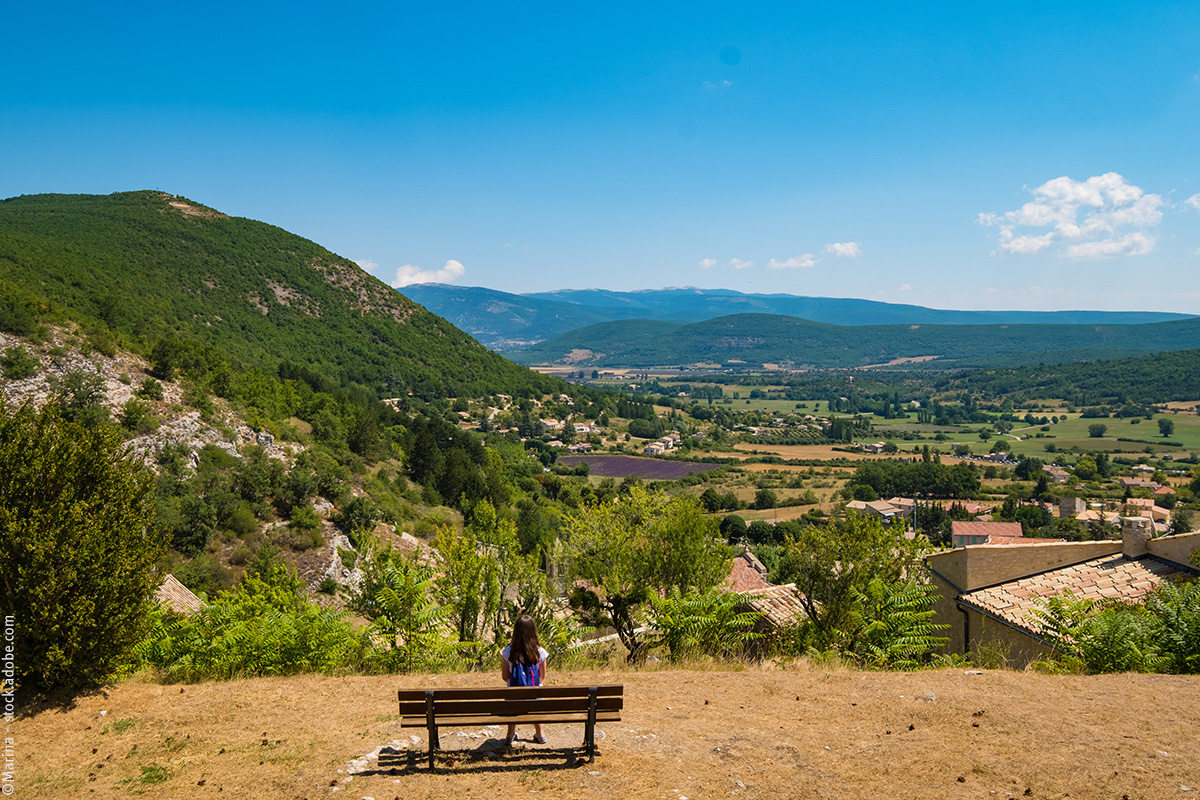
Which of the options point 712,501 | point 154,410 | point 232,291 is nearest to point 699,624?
point 154,410

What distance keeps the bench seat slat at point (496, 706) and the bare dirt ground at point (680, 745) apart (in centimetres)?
57

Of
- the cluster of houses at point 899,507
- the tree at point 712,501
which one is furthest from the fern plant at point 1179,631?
the tree at point 712,501

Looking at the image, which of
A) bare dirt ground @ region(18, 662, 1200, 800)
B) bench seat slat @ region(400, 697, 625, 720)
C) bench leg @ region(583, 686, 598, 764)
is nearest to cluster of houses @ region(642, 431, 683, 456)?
bare dirt ground @ region(18, 662, 1200, 800)

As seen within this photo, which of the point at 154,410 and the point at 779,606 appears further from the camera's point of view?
the point at 154,410

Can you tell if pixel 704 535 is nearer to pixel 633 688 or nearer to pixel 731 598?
pixel 731 598

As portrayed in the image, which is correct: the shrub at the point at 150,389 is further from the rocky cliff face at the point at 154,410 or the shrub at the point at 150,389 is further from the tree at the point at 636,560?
the tree at the point at 636,560

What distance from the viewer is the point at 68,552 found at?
7199mm

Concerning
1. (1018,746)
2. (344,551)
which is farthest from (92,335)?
(1018,746)

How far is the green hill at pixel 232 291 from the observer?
47.2m

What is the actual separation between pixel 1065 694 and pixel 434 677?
323 inches

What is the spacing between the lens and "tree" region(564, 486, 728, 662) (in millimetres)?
13055

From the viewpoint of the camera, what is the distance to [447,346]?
313ft

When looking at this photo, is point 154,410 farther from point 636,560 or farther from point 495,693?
point 495,693

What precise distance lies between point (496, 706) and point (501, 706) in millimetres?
46
